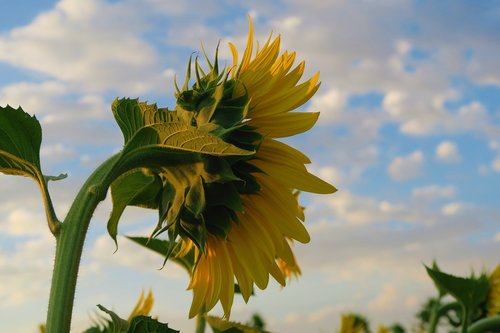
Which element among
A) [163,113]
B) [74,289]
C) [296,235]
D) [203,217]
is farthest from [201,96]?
[74,289]

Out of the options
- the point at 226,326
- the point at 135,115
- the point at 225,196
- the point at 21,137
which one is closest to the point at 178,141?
the point at 135,115

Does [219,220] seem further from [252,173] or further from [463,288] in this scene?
[463,288]

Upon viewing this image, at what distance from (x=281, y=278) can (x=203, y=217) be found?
0.35 meters

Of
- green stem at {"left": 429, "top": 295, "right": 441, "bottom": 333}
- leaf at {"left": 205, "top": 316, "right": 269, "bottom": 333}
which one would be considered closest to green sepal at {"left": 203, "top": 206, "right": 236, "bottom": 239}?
leaf at {"left": 205, "top": 316, "right": 269, "bottom": 333}

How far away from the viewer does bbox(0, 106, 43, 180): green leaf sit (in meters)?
1.70

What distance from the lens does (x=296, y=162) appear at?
76.9 inches

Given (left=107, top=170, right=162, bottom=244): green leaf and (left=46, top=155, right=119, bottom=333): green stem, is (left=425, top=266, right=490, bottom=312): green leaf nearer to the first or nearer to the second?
(left=107, top=170, right=162, bottom=244): green leaf

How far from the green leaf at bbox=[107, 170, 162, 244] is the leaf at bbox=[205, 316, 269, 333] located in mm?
692

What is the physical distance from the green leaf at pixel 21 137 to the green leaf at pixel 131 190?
0.81 feet

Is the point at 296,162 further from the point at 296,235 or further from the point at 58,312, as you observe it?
the point at 58,312

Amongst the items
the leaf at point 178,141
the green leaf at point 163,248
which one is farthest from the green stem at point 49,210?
the green leaf at point 163,248

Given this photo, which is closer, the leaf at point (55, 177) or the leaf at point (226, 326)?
the leaf at point (55, 177)

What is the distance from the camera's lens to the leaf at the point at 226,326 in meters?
2.46

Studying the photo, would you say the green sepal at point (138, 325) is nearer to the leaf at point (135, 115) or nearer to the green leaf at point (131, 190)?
the green leaf at point (131, 190)
